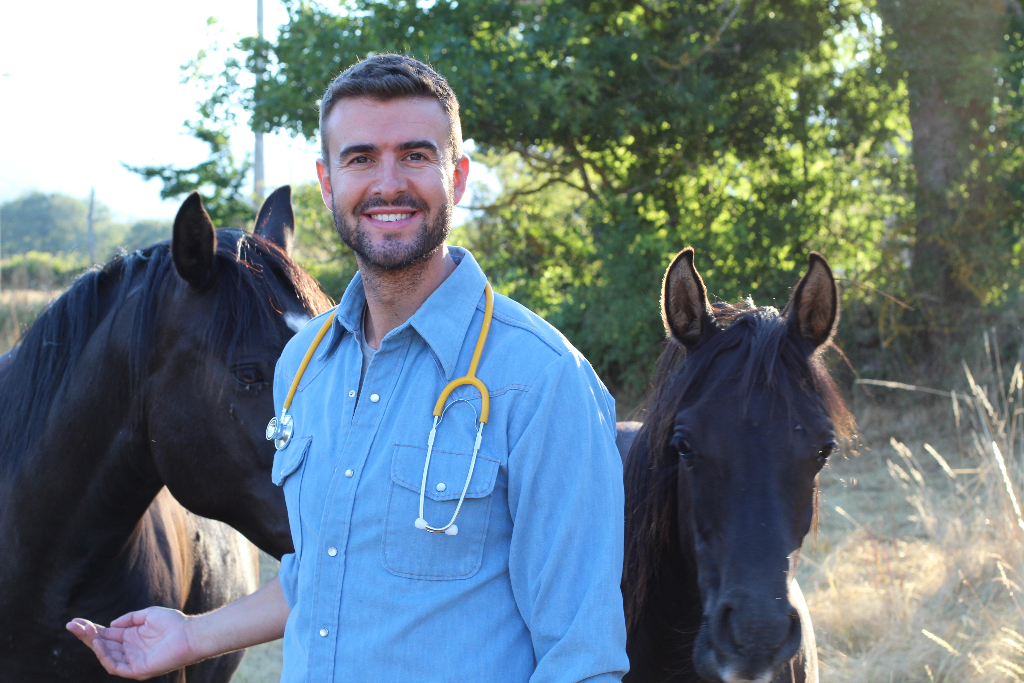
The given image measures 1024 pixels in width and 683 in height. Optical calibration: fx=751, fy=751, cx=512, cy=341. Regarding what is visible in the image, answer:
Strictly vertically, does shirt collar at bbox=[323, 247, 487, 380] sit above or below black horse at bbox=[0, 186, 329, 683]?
above

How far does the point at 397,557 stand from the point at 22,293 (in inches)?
421

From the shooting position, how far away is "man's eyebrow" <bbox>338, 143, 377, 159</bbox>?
1.50 m

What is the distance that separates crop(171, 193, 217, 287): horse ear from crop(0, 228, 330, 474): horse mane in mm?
47

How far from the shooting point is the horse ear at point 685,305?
7.05 ft

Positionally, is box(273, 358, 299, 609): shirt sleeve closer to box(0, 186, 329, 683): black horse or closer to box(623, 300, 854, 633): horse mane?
box(0, 186, 329, 683): black horse

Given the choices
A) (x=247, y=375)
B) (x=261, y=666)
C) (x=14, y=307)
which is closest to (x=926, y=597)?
(x=261, y=666)

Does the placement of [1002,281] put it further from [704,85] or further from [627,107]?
[627,107]

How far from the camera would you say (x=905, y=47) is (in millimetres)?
Result: 7578

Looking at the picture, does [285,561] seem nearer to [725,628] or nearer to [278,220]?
[725,628]

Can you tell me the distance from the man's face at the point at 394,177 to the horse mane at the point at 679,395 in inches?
37.6

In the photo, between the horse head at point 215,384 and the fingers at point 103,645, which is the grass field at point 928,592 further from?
the fingers at point 103,645

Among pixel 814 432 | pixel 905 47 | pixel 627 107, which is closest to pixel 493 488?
pixel 814 432

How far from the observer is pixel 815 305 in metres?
2.13

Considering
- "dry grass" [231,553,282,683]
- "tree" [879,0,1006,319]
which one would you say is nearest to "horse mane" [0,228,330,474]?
"dry grass" [231,553,282,683]
